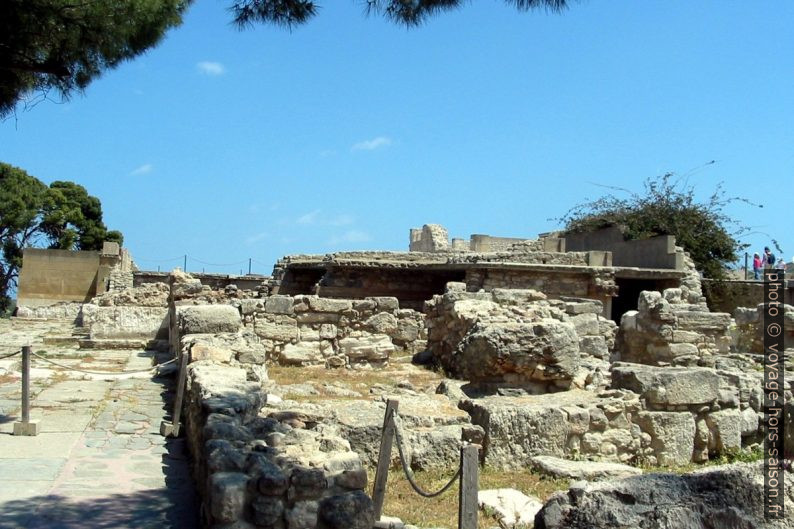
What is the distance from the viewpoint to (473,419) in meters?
6.53

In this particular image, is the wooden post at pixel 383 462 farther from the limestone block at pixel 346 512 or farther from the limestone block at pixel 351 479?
the limestone block at pixel 346 512

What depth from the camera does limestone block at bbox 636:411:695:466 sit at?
23.6 feet

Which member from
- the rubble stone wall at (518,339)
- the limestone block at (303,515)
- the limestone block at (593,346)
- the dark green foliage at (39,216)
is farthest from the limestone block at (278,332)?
the dark green foliage at (39,216)

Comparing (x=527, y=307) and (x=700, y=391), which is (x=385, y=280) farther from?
(x=700, y=391)

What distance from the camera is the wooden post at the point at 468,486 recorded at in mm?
4066

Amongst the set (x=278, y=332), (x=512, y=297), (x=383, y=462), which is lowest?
(x=383, y=462)

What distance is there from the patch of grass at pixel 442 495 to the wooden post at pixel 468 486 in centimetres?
83

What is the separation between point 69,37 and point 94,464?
386 cm

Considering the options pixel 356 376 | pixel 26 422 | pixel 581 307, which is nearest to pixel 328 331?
pixel 356 376

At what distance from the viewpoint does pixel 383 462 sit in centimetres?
477

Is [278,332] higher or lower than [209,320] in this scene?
lower

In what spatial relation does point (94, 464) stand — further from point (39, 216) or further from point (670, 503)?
point (39, 216)

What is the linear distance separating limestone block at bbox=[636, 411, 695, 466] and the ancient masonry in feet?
0.04

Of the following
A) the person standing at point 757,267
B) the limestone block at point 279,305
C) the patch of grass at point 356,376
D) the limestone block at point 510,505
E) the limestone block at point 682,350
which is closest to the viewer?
the limestone block at point 510,505
